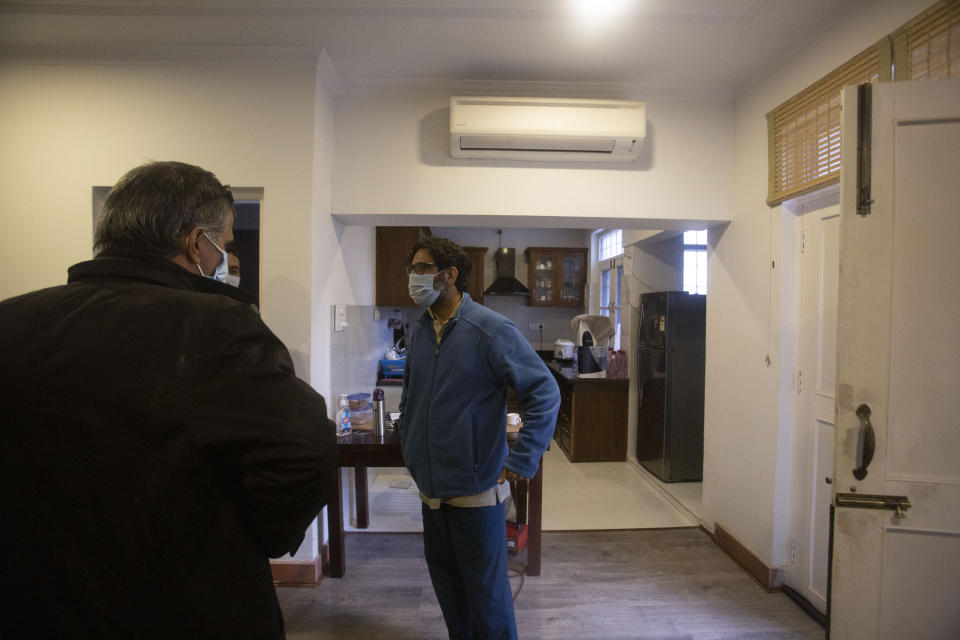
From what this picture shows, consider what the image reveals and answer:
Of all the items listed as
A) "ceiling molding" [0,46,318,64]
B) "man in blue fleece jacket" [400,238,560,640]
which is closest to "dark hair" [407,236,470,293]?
"man in blue fleece jacket" [400,238,560,640]

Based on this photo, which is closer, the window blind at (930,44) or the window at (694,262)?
the window blind at (930,44)

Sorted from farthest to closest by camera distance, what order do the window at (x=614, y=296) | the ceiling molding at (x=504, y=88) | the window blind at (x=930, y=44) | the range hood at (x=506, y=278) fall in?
the range hood at (x=506, y=278) < the window at (x=614, y=296) < the ceiling molding at (x=504, y=88) < the window blind at (x=930, y=44)

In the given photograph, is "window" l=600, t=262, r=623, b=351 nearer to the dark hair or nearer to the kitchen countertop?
the kitchen countertop

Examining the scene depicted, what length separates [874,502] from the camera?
117 cm

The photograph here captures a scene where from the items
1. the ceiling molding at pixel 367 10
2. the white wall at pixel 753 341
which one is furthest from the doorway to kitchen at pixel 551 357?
the ceiling molding at pixel 367 10

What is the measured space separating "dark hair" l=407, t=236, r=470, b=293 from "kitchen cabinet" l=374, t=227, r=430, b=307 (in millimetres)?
2339

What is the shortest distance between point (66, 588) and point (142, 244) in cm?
57

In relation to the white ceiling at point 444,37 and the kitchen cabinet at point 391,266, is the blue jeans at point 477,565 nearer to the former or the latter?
the white ceiling at point 444,37

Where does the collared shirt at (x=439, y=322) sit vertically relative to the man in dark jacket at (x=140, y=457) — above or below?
above

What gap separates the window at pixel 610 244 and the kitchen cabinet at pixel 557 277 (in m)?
0.31

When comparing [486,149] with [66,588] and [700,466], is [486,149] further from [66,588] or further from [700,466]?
[700,466]

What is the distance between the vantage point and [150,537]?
→ 628 mm

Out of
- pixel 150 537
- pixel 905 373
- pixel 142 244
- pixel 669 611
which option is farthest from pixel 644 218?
pixel 150 537

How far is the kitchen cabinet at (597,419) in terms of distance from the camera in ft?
12.7
